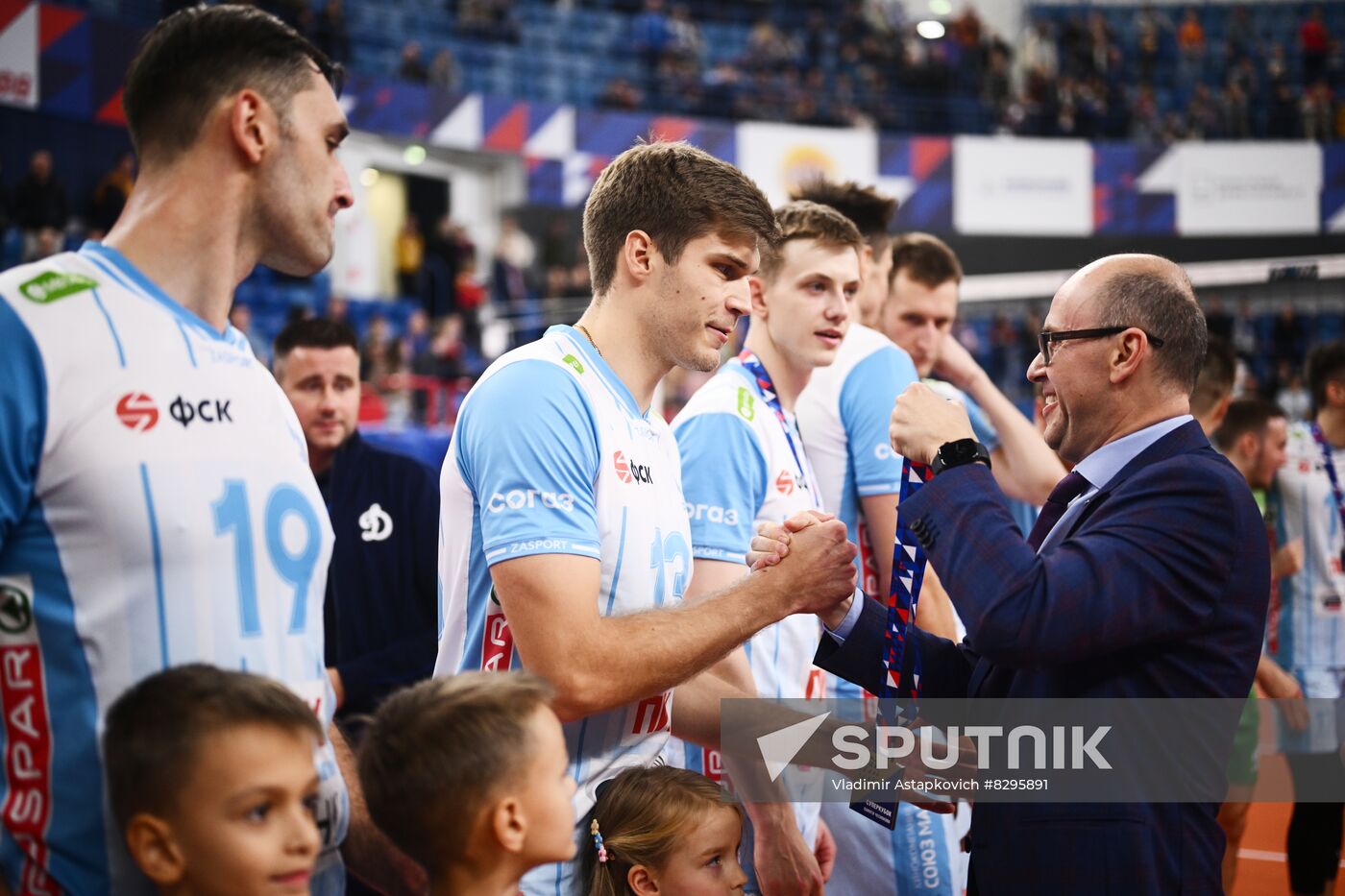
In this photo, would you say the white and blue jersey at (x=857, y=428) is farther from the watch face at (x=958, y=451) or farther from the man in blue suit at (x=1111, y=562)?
the watch face at (x=958, y=451)

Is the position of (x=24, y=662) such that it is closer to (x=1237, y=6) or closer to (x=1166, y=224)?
(x=1166, y=224)

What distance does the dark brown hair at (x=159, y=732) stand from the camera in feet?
5.67

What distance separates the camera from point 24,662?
5.79 feet

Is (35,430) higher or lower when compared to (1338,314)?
lower

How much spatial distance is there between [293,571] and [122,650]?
0.95 ft

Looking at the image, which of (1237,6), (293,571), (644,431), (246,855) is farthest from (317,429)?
(1237,6)

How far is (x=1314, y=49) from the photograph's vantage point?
80.3ft

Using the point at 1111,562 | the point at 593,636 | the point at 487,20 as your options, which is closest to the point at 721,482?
the point at 593,636

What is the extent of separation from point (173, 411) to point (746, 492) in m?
1.80

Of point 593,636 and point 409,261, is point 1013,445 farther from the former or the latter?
point 409,261

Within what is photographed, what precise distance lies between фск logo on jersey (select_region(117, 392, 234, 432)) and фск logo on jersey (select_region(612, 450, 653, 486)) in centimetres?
82

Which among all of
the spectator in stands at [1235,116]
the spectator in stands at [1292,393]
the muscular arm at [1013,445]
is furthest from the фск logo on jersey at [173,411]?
the spectator in stands at [1235,116]

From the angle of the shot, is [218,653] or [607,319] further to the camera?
[607,319]

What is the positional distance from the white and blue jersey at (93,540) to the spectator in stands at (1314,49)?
1076 inches
